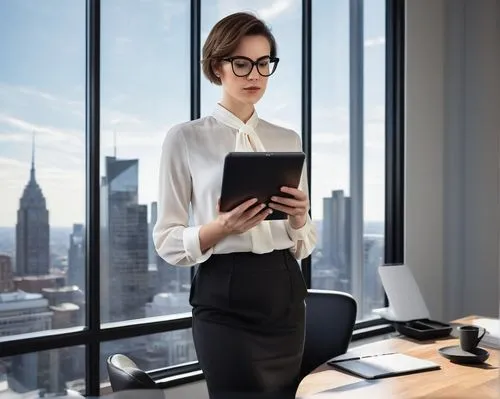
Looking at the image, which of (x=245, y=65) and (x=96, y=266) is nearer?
(x=245, y=65)

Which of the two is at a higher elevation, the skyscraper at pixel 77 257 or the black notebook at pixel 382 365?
the skyscraper at pixel 77 257

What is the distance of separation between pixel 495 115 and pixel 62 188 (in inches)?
110

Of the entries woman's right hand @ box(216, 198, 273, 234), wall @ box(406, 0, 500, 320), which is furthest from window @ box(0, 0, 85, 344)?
wall @ box(406, 0, 500, 320)

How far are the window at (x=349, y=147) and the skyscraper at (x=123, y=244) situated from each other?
1.14 m

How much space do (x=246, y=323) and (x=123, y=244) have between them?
3.93 ft

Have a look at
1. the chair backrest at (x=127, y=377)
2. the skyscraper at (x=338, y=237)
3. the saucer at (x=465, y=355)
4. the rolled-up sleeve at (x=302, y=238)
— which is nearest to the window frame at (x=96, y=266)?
the skyscraper at (x=338, y=237)

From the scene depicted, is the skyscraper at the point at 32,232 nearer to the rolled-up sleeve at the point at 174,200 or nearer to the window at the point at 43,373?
the window at the point at 43,373

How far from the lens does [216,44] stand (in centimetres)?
162

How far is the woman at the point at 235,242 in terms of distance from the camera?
4.92 ft

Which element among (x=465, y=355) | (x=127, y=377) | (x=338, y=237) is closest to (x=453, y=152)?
(x=338, y=237)

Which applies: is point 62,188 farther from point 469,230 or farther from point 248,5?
point 469,230

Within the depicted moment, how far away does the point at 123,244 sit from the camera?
102 inches

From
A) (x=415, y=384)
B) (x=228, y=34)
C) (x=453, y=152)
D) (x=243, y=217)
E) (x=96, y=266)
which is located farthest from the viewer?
(x=453, y=152)

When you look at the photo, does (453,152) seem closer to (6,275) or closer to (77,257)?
(77,257)
